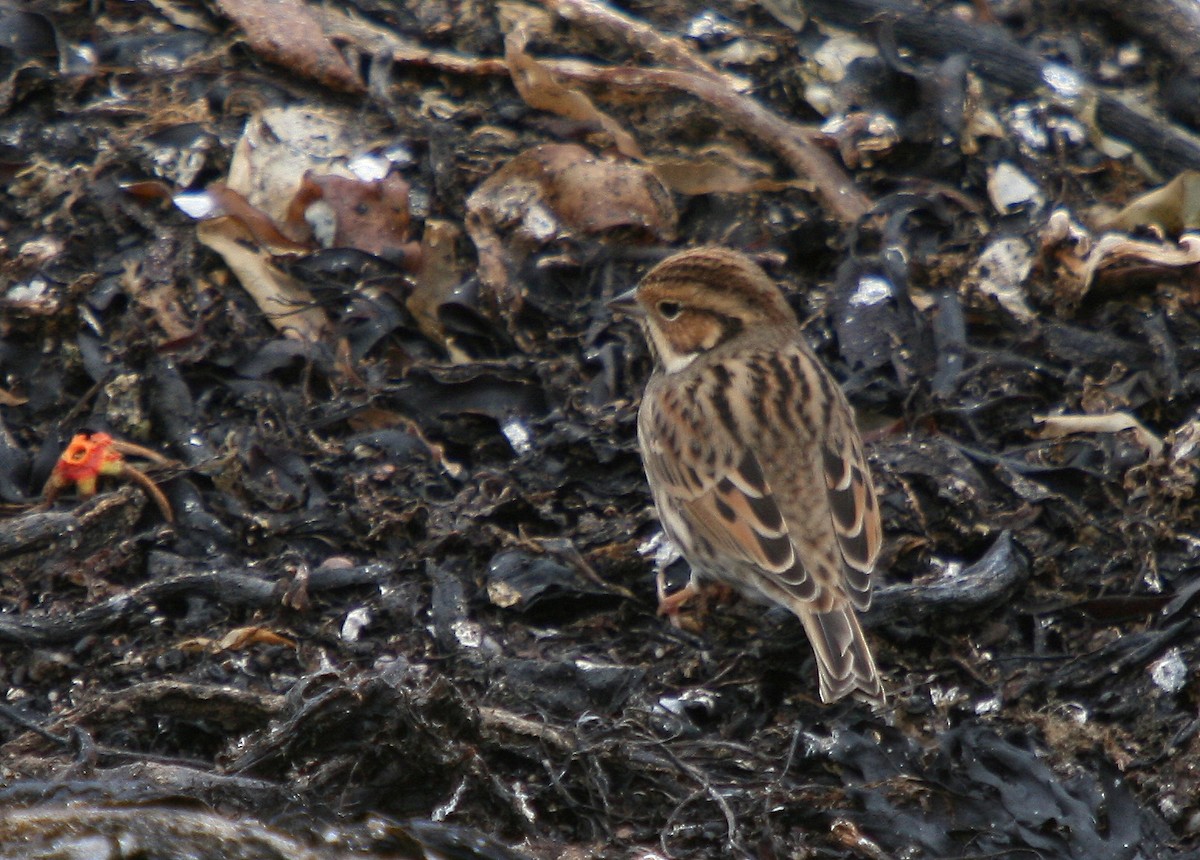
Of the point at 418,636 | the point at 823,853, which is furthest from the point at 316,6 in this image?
the point at 823,853

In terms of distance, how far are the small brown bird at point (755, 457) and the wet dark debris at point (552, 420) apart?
292 mm

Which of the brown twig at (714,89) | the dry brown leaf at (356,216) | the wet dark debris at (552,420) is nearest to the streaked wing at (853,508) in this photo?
the wet dark debris at (552,420)

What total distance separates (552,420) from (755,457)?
3.30 feet

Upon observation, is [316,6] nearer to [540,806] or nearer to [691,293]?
[691,293]

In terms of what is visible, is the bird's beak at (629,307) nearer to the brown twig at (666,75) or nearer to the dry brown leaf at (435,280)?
the dry brown leaf at (435,280)

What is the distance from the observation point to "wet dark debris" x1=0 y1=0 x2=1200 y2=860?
5242mm

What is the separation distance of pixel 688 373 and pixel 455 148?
6.65ft

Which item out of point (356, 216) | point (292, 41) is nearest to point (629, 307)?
point (356, 216)

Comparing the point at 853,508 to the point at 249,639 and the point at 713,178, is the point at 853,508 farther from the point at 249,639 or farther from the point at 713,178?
the point at 713,178

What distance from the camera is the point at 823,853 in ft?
16.6

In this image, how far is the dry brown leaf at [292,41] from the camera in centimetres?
802

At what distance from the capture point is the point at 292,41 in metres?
8.09

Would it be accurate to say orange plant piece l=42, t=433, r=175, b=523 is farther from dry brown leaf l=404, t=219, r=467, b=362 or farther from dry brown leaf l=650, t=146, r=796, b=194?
dry brown leaf l=650, t=146, r=796, b=194

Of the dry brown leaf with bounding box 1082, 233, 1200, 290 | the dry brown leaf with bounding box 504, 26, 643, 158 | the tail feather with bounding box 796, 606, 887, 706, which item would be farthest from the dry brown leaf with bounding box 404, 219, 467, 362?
the dry brown leaf with bounding box 1082, 233, 1200, 290
